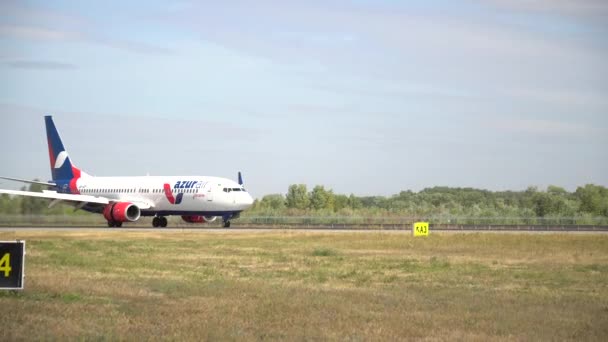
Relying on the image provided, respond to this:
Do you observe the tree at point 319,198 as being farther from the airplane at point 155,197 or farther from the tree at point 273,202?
the airplane at point 155,197

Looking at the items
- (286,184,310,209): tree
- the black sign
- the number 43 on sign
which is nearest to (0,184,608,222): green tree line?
(286,184,310,209): tree

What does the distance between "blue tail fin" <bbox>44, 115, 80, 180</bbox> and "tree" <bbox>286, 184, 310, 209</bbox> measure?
46.8 metres

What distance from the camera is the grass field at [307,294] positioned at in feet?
52.2

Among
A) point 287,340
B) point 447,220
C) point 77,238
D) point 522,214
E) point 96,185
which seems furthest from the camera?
point 522,214

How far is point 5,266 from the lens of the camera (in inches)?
595

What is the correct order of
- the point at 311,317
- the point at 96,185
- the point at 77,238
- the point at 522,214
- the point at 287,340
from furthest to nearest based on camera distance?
the point at 522,214 → the point at 96,185 → the point at 77,238 → the point at 311,317 → the point at 287,340

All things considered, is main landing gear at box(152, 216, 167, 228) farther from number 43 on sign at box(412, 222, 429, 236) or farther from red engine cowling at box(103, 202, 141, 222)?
number 43 on sign at box(412, 222, 429, 236)

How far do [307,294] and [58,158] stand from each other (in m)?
55.8

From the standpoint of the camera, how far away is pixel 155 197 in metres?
65.8

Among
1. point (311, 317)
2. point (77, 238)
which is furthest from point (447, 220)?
point (311, 317)

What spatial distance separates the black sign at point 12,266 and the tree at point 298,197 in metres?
102

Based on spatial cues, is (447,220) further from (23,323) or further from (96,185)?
(23,323)

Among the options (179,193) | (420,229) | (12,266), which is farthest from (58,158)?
(12,266)

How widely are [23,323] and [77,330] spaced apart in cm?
120
